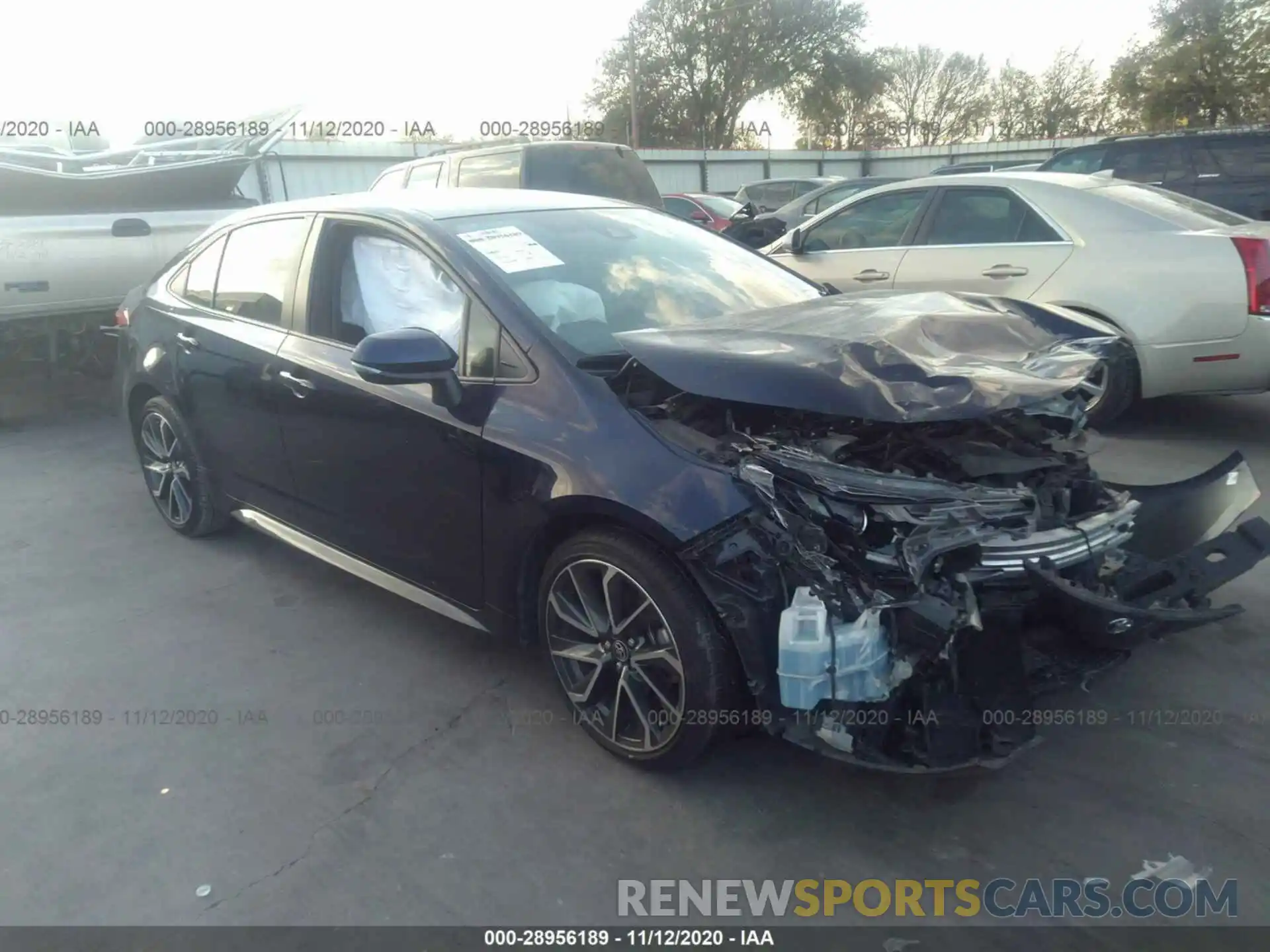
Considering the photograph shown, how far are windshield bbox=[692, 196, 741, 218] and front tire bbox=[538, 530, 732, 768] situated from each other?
13026mm

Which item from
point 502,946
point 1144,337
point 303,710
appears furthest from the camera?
point 1144,337

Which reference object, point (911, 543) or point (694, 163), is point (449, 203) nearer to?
point (911, 543)

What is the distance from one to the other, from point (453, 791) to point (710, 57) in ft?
140

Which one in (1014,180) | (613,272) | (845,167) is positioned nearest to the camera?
(613,272)

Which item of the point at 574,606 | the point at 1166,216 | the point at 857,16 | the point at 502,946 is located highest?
the point at 857,16

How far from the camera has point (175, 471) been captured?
495 cm

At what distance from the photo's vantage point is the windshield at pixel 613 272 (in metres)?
3.28

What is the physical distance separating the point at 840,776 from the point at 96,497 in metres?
4.97

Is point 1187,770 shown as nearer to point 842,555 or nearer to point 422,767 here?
point 842,555

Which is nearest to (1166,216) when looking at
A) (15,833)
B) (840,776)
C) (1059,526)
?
(1059,526)

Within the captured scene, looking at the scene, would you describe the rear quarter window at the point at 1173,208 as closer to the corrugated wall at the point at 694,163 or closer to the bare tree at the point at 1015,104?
the corrugated wall at the point at 694,163

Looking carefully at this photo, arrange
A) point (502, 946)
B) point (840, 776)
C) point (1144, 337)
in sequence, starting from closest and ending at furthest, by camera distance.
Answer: point (502, 946) → point (840, 776) → point (1144, 337)

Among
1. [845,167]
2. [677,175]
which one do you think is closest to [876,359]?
[677,175]

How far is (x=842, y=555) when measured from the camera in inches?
99.9
